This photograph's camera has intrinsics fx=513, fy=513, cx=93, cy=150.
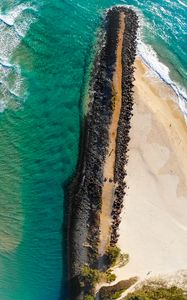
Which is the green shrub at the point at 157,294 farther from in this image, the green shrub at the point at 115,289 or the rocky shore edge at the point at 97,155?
the rocky shore edge at the point at 97,155

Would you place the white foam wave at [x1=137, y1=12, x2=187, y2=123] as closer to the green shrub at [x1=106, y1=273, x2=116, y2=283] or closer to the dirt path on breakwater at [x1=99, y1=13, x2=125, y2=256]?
the dirt path on breakwater at [x1=99, y1=13, x2=125, y2=256]

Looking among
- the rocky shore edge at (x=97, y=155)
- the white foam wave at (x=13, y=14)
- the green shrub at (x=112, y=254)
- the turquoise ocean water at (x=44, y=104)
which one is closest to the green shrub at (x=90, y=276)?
the rocky shore edge at (x=97, y=155)

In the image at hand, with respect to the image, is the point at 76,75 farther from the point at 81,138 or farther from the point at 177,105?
the point at 177,105

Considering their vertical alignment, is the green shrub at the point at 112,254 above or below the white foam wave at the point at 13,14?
below

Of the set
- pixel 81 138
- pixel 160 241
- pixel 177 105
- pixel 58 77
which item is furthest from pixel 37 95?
pixel 160 241

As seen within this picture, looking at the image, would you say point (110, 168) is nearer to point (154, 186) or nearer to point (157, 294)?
point (154, 186)

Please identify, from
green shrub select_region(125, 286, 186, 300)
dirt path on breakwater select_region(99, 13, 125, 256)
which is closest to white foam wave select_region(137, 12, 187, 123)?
dirt path on breakwater select_region(99, 13, 125, 256)
